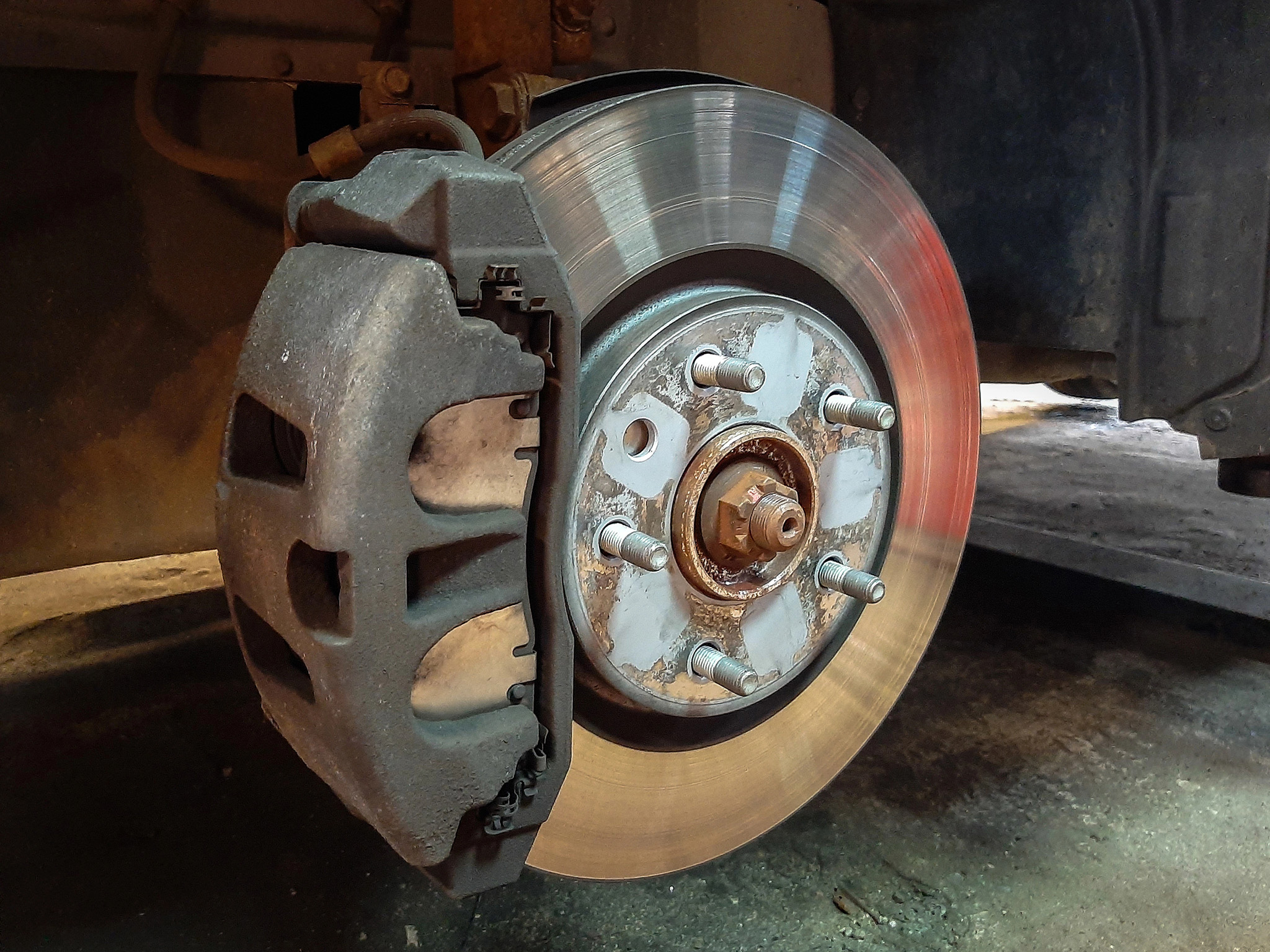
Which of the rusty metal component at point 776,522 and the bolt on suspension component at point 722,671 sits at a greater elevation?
the rusty metal component at point 776,522

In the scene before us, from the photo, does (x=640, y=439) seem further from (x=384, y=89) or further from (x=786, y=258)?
(x=384, y=89)

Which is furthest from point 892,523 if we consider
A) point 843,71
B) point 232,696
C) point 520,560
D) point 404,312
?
point 232,696

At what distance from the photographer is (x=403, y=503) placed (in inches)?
18.4

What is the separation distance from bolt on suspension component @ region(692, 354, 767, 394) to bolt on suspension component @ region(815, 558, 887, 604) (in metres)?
0.18

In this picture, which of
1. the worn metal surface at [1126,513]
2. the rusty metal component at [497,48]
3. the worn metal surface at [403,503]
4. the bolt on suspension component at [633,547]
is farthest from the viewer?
the worn metal surface at [1126,513]

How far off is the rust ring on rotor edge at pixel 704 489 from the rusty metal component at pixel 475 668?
142mm

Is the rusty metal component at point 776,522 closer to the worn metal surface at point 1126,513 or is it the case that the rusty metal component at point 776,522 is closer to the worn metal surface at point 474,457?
the worn metal surface at point 474,457

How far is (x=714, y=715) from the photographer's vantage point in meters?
0.75

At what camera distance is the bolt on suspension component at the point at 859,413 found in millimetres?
693

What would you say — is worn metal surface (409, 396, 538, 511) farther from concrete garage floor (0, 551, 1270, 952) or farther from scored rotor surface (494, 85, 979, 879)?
concrete garage floor (0, 551, 1270, 952)

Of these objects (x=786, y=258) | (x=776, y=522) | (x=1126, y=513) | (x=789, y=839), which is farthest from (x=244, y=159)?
(x=1126, y=513)

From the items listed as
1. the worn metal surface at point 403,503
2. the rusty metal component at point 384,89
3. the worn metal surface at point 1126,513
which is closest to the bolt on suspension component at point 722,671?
the worn metal surface at point 403,503

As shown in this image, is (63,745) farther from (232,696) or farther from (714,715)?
(714,715)

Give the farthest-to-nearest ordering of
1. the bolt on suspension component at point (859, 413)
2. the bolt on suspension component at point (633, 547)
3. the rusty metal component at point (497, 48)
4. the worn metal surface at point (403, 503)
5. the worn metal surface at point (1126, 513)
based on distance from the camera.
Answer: the worn metal surface at point (1126, 513), the rusty metal component at point (497, 48), the bolt on suspension component at point (859, 413), the bolt on suspension component at point (633, 547), the worn metal surface at point (403, 503)
